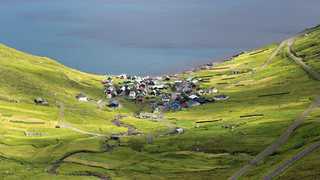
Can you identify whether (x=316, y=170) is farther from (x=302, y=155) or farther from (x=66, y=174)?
(x=66, y=174)

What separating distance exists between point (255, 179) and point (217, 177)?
2098cm

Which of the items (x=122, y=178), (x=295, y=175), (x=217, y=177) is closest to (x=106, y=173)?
(x=122, y=178)

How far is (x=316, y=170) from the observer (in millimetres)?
145500

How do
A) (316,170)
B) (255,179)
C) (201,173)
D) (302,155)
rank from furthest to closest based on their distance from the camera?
(201,173), (302,155), (255,179), (316,170)

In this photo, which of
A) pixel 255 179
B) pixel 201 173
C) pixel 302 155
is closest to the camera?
pixel 255 179

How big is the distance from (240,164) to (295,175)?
49.0m

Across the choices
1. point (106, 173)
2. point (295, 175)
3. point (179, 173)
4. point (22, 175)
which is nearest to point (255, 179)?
point (295, 175)

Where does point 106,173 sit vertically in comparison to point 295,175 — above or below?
above

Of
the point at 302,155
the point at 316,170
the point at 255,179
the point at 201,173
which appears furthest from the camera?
the point at 201,173

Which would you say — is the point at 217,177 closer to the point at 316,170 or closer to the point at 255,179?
the point at 255,179

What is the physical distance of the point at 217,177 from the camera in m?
178

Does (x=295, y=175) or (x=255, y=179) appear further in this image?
(x=255, y=179)

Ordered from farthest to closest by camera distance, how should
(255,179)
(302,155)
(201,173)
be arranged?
(201,173)
(302,155)
(255,179)

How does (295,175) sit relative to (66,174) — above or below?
below
